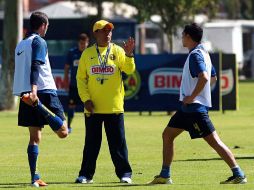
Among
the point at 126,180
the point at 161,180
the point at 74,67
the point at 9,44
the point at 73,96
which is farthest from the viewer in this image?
the point at 9,44

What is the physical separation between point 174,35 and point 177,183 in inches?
1503

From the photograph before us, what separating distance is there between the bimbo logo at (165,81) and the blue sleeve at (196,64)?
16.1 m

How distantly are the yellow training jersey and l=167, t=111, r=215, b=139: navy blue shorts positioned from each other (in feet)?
2.93

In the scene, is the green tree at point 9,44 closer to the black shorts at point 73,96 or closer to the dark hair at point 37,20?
the black shorts at point 73,96

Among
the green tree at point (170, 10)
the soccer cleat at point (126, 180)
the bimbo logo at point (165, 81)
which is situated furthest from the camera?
the green tree at point (170, 10)

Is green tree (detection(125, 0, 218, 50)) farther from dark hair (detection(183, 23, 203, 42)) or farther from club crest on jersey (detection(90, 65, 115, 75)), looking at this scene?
dark hair (detection(183, 23, 203, 42))

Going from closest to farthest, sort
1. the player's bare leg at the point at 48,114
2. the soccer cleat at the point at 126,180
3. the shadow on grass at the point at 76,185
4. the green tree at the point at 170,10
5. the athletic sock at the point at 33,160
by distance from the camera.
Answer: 1. the player's bare leg at the point at 48,114
2. the shadow on grass at the point at 76,185
3. the athletic sock at the point at 33,160
4. the soccer cleat at the point at 126,180
5. the green tree at the point at 170,10

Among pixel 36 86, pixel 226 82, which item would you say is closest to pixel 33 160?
pixel 36 86

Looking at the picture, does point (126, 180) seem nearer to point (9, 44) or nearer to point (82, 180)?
point (82, 180)

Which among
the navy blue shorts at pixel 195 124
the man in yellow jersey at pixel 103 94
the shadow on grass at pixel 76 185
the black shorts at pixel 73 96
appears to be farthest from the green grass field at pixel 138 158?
the black shorts at pixel 73 96

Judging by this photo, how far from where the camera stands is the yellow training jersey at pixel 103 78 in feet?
43.1

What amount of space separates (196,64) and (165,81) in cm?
1630

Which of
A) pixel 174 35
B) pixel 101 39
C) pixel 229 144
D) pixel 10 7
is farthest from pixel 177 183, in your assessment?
pixel 174 35

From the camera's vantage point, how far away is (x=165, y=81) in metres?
28.9
